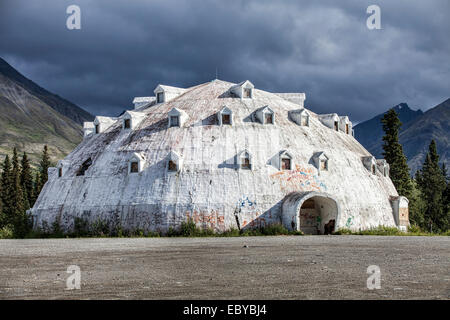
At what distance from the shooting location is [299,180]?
4412 cm

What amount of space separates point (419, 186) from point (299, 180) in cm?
6296

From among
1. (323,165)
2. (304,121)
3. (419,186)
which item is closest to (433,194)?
(419,186)

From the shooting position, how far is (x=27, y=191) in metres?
106

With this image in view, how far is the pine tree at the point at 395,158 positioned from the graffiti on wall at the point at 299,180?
28.2 meters

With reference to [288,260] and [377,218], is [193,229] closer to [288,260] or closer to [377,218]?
[377,218]

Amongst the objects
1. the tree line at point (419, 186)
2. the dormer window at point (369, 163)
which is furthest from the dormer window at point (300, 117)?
the tree line at point (419, 186)

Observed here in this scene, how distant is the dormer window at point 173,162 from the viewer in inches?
1686

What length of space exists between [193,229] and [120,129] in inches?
594

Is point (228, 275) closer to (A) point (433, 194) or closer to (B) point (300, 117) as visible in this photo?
(B) point (300, 117)

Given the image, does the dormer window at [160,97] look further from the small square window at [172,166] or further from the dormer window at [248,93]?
the small square window at [172,166]

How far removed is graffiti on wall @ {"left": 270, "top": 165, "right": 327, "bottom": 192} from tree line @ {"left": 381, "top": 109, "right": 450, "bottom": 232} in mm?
28130

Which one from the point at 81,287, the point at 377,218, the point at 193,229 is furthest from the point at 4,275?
the point at 377,218

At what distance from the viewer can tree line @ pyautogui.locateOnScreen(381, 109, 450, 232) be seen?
70125 mm

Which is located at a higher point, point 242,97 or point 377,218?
point 242,97
